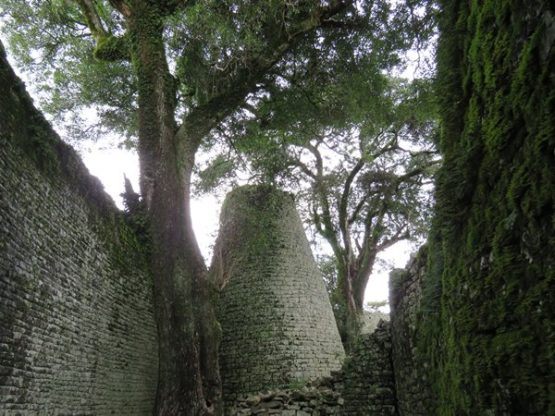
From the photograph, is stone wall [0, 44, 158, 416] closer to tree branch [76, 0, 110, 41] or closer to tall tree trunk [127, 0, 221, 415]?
tall tree trunk [127, 0, 221, 415]

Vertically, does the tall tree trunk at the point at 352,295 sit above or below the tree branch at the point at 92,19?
below

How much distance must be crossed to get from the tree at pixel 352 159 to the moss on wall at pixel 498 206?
295 inches

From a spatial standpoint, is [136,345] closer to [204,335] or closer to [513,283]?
[204,335]

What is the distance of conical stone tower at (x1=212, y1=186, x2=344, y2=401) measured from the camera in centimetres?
1106

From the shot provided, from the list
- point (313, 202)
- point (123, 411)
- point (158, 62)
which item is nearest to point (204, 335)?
point (123, 411)

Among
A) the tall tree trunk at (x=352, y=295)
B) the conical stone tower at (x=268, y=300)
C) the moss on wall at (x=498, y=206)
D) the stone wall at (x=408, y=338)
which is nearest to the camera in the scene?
the moss on wall at (x=498, y=206)

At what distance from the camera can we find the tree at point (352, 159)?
1085 centimetres

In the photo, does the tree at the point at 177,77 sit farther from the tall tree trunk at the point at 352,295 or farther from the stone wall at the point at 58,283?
the tall tree trunk at the point at 352,295

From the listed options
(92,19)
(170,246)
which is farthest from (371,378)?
(92,19)

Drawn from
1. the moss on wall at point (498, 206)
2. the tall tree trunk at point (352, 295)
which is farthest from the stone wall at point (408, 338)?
the tall tree trunk at point (352, 295)

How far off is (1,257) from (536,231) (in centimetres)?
538

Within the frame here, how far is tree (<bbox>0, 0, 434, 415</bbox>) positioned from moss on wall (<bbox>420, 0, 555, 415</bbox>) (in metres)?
3.86

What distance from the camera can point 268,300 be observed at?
11.9 meters

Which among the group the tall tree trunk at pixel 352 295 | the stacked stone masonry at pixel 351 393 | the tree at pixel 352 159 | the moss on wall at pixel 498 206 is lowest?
the stacked stone masonry at pixel 351 393
